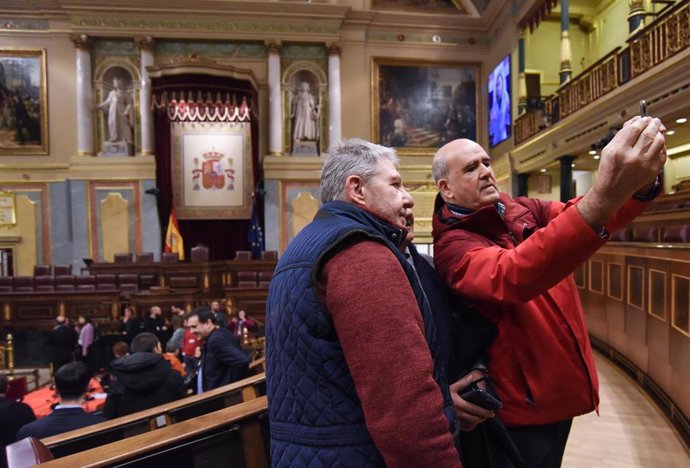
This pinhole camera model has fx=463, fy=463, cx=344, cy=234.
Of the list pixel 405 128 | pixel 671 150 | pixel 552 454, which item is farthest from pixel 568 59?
pixel 552 454

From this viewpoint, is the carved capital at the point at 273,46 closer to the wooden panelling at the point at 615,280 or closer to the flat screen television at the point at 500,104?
the flat screen television at the point at 500,104

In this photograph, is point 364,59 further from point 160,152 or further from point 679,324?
point 679,324

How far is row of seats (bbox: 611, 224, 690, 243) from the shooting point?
3.72 meters

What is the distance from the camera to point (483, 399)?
1.13 meters

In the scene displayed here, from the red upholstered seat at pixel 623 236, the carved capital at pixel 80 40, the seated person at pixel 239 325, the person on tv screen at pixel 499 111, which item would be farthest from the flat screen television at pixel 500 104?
the carved capital at pixel 80 40

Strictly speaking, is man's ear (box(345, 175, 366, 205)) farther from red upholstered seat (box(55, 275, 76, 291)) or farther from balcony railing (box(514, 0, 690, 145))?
red upholstered seat (box(55, 275, 76, 291))

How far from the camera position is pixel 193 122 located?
40.7 feet

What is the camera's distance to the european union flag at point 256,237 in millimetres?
12773

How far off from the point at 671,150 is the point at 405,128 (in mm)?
6601

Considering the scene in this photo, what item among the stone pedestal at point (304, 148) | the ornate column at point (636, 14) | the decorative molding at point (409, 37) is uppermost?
the decorative molding at point (409, 37)

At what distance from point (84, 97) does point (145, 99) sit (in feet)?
5.35

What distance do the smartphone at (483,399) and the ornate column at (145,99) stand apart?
13.2m

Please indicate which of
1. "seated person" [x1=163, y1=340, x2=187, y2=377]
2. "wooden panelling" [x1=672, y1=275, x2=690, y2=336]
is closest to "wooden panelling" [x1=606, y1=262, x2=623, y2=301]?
"wooden panelling" [x1=672, y1=275, x2=690, y2=336]

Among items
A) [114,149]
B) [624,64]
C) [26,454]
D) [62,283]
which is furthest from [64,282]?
[624,64]
